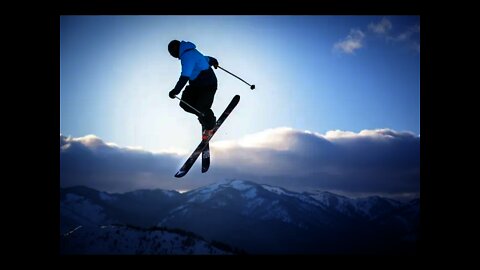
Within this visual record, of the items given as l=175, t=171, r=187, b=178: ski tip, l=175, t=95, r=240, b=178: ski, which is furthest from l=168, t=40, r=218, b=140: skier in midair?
l=175, t=171, r=187, b=178: ski tip

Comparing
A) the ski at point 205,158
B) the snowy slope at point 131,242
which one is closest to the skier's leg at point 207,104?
the ski at point 205,158

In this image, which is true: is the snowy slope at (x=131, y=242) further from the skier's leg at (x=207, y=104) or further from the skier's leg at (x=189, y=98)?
the skier's leg at (x=189, y=98)

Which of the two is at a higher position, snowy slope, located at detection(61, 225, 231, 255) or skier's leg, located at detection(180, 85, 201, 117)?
skier's leg, located at detection(180, 85, 201, 117)

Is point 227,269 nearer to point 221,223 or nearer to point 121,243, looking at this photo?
point 121,243

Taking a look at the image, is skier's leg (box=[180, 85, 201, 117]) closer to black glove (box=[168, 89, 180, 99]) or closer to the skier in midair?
the skier in midair

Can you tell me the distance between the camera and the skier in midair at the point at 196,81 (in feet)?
16.7

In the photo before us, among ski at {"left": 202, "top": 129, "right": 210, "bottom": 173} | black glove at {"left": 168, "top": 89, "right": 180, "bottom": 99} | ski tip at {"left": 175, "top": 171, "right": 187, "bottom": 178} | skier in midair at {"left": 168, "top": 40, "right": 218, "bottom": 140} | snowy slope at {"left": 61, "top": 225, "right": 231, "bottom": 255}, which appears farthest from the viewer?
snowy slope at {"left": 61, "top": 225, "right": 231, "bottom": 255}

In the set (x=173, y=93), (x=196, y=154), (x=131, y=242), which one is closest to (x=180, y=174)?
(x=196, y=154)

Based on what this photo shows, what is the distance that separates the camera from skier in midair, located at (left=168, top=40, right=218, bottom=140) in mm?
5094

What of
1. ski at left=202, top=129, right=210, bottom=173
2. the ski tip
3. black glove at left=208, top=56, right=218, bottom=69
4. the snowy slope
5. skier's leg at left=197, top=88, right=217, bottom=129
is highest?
black glove at left=208, top=56, right=218, bottom=69

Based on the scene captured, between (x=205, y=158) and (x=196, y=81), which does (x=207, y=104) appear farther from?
(x=205, y=158)

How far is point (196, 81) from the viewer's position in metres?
5.31
